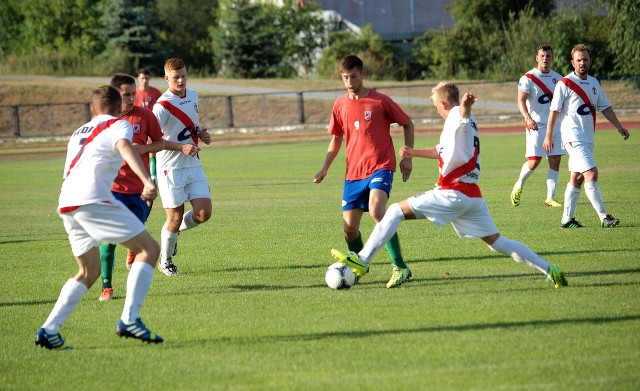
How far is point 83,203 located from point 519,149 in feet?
71.6

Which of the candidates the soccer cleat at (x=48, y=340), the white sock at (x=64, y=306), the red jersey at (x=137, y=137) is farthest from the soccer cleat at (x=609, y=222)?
the soccer cleat at (x=48, y=340)

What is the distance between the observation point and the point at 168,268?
10789 millimetres

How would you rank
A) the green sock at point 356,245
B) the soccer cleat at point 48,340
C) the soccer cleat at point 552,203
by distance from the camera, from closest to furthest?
1. the soccer cleat at point 48,340
2. the green sock at point 356,245
3. the soccer cleat at point 552,203

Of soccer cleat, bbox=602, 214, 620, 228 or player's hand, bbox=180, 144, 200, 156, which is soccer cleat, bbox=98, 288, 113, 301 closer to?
player's hand, bbox=180, 144, 200, 156

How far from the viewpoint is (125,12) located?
6144cm

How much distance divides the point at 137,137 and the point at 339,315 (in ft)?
10.4

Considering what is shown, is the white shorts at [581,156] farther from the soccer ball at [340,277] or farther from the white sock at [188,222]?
the white sock at [188,222]

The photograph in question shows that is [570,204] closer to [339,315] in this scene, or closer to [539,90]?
[539,90]

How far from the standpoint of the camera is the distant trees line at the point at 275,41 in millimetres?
55094

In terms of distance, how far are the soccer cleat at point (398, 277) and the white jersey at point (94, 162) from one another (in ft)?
10.1

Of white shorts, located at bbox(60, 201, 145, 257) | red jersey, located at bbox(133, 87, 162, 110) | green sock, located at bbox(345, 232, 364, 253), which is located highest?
red jersey, located at bbox(133, 87, 162, 110)

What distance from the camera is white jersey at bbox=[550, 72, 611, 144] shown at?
13.0 meters

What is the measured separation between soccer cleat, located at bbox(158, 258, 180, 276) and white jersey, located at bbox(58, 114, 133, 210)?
11.7ft

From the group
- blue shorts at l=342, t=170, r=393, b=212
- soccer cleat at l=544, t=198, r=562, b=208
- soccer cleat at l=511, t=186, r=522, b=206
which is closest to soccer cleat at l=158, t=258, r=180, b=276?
blue shorts at l=342, t=170, r=393, b=212
